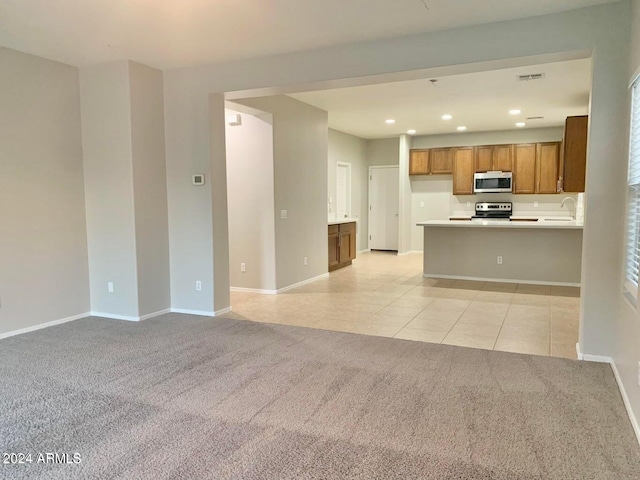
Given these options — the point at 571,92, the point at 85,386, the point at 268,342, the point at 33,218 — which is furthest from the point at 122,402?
the point at 571,92

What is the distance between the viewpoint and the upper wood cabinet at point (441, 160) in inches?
373

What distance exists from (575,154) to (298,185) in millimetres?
3476

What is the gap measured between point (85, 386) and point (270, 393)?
126 cm

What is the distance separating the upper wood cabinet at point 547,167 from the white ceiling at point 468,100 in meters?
0.46

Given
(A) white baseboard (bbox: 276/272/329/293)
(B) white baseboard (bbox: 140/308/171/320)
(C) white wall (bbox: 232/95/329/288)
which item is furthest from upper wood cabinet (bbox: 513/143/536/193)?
(B) white baseboard (bbox: 140/308/171/320)

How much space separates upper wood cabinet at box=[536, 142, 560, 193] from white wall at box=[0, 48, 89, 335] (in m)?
8.00

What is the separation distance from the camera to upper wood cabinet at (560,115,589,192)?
4410mm

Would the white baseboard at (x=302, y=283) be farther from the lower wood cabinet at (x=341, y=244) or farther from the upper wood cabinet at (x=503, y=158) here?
the upper wood cabinet at (x=503, y=158)

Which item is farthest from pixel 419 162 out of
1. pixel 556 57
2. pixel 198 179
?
pixel 556 57

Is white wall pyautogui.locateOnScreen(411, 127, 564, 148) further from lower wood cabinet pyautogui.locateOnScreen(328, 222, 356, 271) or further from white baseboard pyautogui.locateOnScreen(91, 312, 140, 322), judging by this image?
white baseboard pyautogui.locateOnScreen(91, 312, 140, 322)

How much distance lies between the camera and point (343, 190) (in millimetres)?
9602

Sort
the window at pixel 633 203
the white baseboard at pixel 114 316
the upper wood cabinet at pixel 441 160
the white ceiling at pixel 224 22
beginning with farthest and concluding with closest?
the upper wood cabinet at pixel 441 160, the white baseboard at pixel 114 316, the white ceiling at pixel 224 22, the window at pixel 633 203

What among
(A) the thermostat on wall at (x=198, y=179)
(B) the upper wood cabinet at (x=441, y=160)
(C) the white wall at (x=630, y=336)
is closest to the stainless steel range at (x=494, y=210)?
(B) the upper wood cabinet at (x=441, y=160)

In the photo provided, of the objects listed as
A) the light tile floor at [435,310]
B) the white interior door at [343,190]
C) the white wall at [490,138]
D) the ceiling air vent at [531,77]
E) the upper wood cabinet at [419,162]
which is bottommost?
the light tile floor at [435,310]
